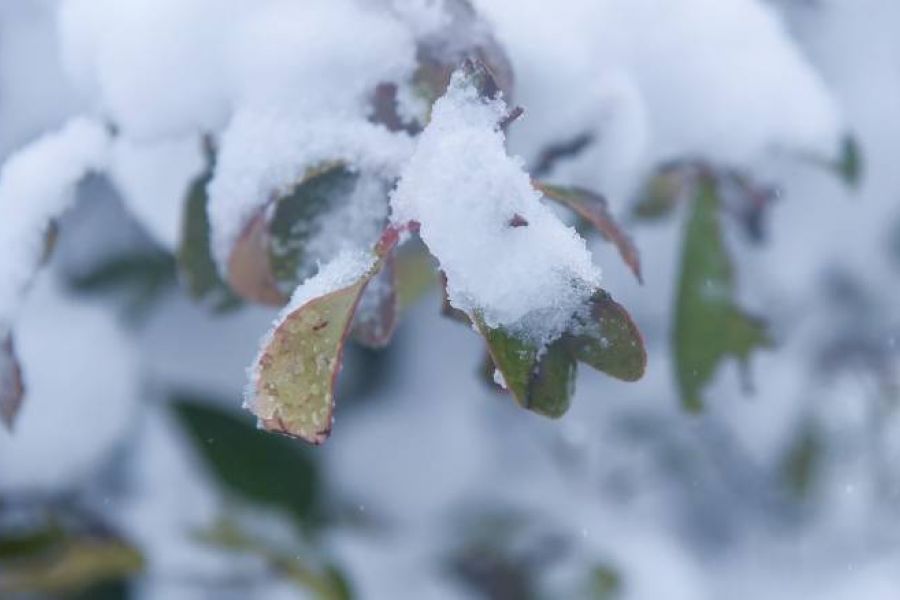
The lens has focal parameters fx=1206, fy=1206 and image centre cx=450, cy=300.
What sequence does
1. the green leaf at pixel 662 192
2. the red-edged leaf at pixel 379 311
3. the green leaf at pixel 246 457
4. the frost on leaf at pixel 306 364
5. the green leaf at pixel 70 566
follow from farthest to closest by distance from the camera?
the green leaf at pixel 246 457, the green leaf at pixel 70 566, the green leaf at pixel 662 192, the red-edged leaf at pixel 379 311, the frost on leaf at pixel 306 364

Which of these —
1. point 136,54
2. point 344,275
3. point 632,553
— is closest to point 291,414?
point 344,275

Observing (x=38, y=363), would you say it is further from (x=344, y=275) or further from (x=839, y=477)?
(x=839, y=477)

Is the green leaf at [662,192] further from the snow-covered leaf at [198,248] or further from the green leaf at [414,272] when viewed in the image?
the snow-covered leaf at [198,248]

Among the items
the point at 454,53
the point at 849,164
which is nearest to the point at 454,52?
the point at 454,53

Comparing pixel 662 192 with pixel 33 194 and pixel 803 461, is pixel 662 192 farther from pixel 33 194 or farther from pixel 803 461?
pixel 803 461

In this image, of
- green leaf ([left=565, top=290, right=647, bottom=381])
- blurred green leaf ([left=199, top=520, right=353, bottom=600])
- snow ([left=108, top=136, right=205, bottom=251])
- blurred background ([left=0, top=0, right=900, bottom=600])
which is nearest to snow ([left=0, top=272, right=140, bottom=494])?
blurred background ([left=0, top=0, right=900, bottom=600])

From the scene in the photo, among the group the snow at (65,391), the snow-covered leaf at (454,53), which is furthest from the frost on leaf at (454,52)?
the snow at (65,391)
